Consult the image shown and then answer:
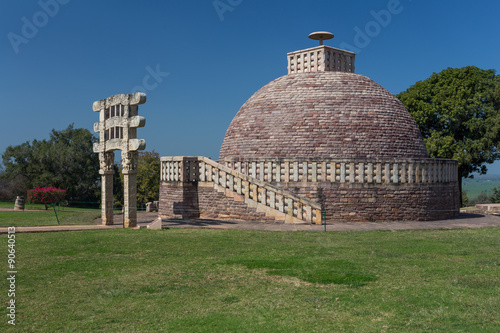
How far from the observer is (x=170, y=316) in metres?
6.03

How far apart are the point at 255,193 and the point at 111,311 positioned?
11.8m

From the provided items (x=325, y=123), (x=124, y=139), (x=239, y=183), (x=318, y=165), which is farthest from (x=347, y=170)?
(x=124, y=139)

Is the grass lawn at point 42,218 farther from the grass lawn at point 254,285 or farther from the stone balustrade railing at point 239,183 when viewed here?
the grass lawn at point 254,285

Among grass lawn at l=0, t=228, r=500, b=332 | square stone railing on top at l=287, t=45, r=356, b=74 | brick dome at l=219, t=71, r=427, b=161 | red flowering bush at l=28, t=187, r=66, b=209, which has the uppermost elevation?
A: square stone railing on top at l=287, t=45, r=356, b=74

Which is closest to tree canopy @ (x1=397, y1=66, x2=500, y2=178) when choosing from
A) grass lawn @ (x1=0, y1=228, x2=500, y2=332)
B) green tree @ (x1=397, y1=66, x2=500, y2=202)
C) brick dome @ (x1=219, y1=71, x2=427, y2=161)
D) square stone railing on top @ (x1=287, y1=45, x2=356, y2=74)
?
green tree @ (x1=397, y1=66, x2=500, y2=202)

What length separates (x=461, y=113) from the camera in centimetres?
3269

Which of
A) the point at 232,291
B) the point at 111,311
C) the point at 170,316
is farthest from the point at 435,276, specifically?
the point at 111,311

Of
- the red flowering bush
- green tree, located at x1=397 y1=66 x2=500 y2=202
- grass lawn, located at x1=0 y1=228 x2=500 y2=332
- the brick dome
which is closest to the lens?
grass lawn, located at x1=0 y1=228 x2=500 y2=332

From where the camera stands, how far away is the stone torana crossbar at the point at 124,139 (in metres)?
15.5

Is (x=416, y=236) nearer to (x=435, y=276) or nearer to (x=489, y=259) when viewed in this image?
(x=489, y=259)

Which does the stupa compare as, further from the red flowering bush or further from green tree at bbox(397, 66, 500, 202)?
green tree at bbox(397, 66, 500, 202)

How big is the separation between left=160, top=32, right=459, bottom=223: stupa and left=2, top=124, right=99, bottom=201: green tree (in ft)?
76.6

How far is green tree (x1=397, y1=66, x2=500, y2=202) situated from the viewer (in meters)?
32.2

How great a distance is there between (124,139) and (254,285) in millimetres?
9704
